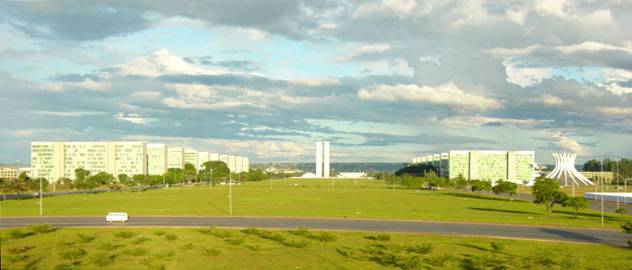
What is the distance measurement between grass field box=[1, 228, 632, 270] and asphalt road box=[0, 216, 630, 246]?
17.6 ft

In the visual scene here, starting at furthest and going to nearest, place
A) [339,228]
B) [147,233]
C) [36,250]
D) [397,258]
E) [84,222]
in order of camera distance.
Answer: [84,222] → [339,228] → [147,233] → [36,250] → [397,258]

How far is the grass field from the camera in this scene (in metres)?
37.9

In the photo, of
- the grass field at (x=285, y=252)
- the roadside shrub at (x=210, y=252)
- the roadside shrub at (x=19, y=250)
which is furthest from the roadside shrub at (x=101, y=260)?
the roadside shrub at (x=210, y=252)

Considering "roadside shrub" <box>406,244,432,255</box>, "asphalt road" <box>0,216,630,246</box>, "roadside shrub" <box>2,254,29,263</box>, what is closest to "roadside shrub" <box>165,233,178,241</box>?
"roadside shrub" <box>2,254,29,263</box>

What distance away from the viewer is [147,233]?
2120 inches

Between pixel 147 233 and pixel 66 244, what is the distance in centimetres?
967

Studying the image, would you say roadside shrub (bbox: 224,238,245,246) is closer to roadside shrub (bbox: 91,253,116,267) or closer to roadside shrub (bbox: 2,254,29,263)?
roadside shrub (bbox: 91,253,116,267)

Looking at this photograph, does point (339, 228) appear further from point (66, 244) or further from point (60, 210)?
point (60, 210)

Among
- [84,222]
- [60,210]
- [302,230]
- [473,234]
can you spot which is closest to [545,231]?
[473,234]

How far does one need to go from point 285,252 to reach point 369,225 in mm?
22733

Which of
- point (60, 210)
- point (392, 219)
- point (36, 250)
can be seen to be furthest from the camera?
point (60, 210)

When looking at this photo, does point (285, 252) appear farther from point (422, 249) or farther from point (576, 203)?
point (576, 203)

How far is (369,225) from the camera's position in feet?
212

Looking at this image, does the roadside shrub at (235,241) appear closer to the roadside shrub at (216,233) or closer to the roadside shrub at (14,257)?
the roadside shrub at (216,233)
